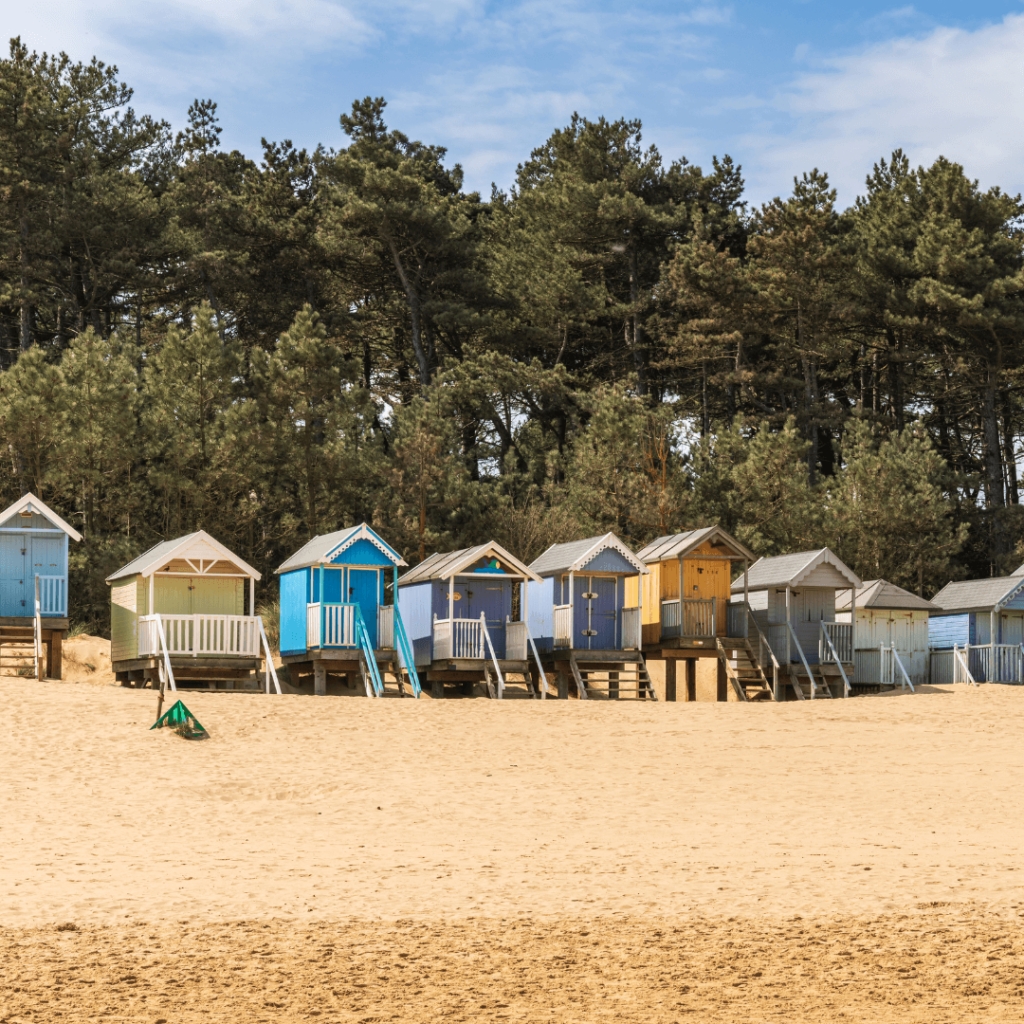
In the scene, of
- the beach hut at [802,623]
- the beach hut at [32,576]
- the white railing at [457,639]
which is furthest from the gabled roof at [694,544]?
the beach hut at [32,576]

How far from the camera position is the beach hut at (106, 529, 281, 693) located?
29031 mm

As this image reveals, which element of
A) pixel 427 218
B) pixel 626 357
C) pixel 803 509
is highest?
pixel 427 218

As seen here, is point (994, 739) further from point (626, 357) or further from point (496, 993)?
point (626, 357)

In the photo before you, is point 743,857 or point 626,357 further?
point 626,357

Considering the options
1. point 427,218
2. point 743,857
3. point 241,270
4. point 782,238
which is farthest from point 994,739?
point 241,270

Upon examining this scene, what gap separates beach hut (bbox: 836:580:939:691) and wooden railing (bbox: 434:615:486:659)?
34.1 feet

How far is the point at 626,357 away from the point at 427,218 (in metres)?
9.96

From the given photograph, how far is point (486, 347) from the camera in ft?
177

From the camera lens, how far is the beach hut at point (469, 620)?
101 ft

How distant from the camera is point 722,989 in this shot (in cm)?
1018

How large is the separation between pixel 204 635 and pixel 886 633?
17672 mm

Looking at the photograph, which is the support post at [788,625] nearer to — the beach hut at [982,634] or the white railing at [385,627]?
the beach hut at [982,634]

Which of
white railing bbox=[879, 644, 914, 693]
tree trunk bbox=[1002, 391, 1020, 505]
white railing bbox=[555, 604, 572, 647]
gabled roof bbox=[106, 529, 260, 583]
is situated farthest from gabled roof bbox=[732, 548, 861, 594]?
tree trunk bbox=[1002, 391, 1020, 505]

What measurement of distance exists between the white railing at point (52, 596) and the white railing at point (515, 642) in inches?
379
